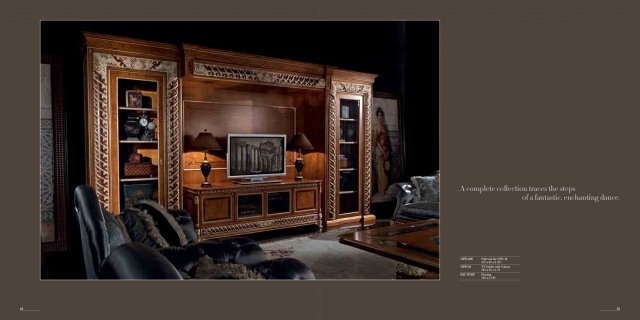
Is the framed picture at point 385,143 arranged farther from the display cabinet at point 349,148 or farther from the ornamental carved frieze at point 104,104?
the ornamental carved frieze at point 104,104

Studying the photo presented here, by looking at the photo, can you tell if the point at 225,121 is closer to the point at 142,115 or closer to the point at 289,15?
the point at 142,115

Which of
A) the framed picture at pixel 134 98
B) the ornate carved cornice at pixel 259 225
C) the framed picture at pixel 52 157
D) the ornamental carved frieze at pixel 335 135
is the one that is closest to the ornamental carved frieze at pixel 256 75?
the ornamental carved frieze at pixel 335 135

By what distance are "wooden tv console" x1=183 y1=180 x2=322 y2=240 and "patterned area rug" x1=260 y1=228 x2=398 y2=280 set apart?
0.23 m

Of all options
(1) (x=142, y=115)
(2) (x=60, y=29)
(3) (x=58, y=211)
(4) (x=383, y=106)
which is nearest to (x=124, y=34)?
(2) (x=60, y=29)

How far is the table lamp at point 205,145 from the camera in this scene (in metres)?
3.82

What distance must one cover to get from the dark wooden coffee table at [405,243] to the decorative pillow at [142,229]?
0.91 m

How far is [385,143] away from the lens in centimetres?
534

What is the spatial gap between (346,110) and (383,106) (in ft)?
2.58

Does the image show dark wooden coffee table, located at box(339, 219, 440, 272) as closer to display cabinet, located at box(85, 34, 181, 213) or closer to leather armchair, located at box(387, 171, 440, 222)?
leather armchair, located at box(387, 171, 440, 222)

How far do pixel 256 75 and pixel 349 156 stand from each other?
53.6 inches

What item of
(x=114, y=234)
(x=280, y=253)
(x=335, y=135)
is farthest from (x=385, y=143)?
(x=114, y=234)

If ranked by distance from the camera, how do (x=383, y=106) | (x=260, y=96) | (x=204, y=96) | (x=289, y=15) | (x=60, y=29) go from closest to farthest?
(x=289, y=15)
(x=60, y=29)
(x=204, y=96)
(x=260, y=96)
(x=383, y=106)

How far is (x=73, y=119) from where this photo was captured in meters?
3.46

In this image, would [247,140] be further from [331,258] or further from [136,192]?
[331,258]
